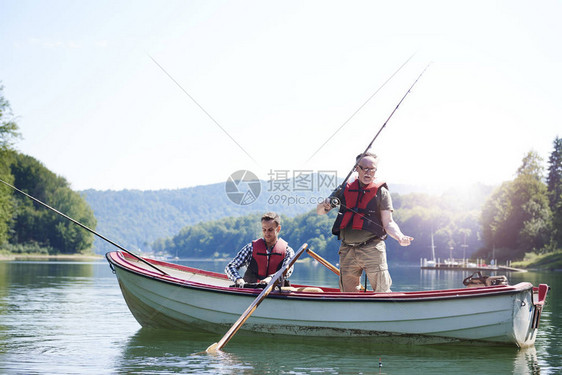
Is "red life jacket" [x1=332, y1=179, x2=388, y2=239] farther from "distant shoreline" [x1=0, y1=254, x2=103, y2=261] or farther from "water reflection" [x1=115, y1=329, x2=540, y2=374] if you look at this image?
"distant shoreline" [x1=0, y1=254, x2=103, y2=261]

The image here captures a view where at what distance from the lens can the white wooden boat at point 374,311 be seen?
7508mm

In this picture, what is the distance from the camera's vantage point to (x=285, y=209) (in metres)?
164

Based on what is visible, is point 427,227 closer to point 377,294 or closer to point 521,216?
point 521,216

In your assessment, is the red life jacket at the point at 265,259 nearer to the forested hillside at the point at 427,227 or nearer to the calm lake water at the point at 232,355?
the calm lake water at the point at 232,355

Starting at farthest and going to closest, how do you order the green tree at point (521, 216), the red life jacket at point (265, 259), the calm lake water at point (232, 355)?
1. the green tree at point (521, 216)
2. the red life jacket at point (265, 259)
3. the calm lake water at point (232, 355)

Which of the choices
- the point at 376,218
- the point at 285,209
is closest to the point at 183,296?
the point at 376,218

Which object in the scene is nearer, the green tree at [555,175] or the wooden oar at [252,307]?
the wooden oar at [252,307]

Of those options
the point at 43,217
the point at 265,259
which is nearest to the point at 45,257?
the point at 43,217

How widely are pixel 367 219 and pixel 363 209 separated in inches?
5.4

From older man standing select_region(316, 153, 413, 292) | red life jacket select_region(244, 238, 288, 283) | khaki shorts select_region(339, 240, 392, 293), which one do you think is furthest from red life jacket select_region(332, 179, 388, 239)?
red life jacket select_region(244, 238, 288, 283)

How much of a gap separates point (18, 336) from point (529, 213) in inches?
2040

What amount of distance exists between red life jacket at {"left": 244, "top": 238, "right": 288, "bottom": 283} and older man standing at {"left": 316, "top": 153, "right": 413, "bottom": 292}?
88 cm

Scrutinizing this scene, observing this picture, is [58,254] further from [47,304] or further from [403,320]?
[403,320]

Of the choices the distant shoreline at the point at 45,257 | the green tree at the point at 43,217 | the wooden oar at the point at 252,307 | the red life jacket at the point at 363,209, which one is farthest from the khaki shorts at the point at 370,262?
the green tree at the point at 43,217
